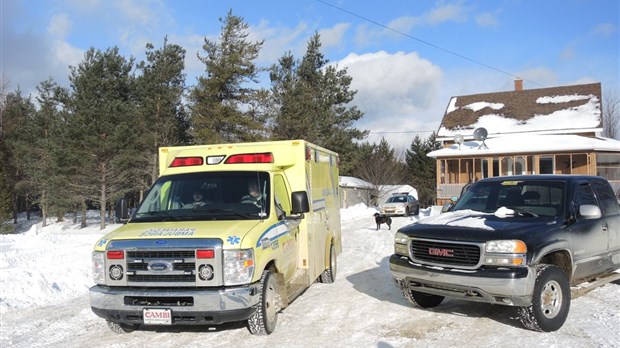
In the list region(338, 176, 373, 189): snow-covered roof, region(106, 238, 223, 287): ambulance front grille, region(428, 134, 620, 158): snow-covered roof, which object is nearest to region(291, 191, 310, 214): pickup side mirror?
region(106, 238, 223, 287): ambulance front grille

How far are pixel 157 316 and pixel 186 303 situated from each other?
0.38 m

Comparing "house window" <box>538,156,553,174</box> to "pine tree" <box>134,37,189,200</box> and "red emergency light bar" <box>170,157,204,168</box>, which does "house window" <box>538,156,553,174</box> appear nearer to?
"pine tree" <box>134,37,189,200</box>

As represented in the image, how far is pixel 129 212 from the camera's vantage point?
761 centimetres

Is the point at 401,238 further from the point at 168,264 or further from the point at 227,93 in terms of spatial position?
the point at 227,93

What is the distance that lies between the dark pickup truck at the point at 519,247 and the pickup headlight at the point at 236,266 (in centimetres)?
223

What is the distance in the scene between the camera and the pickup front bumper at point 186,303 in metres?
5.69

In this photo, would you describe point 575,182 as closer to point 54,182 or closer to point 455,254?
point 455,254

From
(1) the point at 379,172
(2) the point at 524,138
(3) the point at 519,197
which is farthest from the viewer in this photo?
(1) the point at 379,172

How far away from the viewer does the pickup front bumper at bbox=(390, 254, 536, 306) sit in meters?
5.80

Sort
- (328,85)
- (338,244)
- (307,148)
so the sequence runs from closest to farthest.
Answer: (307,148) → (338,244) → (328,85)

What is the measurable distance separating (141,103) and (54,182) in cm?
877

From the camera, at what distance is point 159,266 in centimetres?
581

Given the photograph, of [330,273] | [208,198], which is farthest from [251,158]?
[330,273]

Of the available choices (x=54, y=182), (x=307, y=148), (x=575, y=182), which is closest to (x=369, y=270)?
(x=307, y=148)
